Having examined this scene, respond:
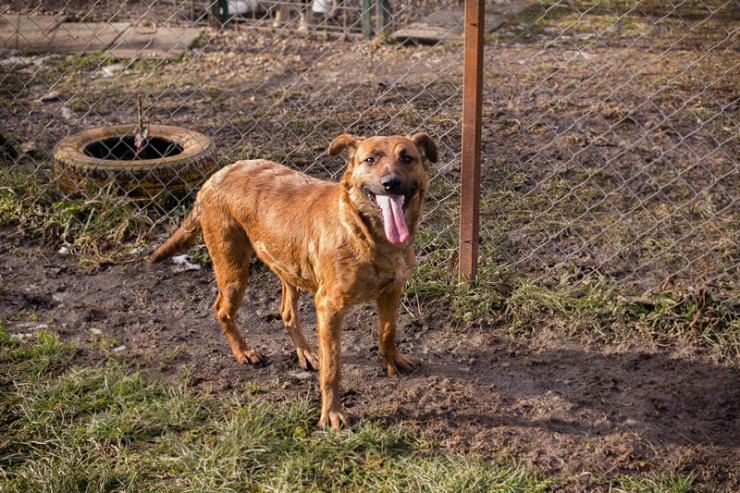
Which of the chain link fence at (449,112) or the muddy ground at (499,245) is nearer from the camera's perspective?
the muddy ground at (499,245)

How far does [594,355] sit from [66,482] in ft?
9.21

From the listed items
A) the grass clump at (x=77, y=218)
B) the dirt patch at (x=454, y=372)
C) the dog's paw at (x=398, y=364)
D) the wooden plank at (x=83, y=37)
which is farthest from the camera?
the wooden plank at (x=83, y=37)

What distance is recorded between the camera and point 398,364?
14.5ft

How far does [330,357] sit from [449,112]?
3.88 metres

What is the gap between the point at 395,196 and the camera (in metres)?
3.67

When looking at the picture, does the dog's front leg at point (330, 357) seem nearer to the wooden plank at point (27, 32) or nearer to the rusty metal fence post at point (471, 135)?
the rusty metal fence post at point (471, 135)

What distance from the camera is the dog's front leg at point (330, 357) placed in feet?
12.8

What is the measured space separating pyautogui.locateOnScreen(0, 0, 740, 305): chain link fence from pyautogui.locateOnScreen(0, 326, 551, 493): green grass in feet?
5.64

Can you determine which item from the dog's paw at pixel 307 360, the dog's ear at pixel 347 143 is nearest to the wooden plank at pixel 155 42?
the dog's paw at pixel 307 360

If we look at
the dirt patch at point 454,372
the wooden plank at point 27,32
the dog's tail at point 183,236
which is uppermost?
the dog's tail at point 183,236

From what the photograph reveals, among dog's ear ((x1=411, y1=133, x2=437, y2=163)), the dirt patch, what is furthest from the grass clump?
dog's ear ((x1=411, y1=133, x2=437, y2=163))

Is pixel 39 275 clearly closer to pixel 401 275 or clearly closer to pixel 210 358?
pixel 210 358

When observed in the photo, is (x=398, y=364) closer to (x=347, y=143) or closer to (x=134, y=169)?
(x=347, y=143)

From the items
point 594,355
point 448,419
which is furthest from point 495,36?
point 448,419
